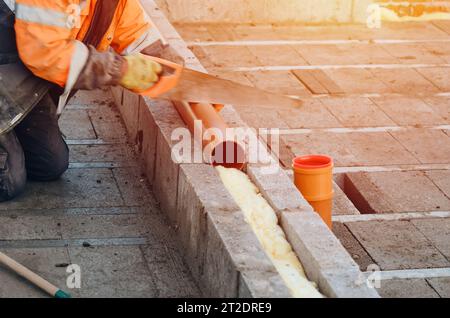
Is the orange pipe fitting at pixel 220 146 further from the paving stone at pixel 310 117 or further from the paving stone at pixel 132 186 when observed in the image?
the paving stone at pixel 310 117

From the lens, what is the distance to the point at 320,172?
639cm

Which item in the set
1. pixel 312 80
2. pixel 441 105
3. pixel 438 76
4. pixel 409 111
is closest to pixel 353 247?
pixel 409 111

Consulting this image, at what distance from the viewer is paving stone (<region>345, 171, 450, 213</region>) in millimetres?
7348

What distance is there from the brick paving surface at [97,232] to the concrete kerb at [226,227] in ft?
0.46

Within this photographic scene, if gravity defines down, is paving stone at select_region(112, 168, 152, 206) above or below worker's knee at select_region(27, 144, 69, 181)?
below

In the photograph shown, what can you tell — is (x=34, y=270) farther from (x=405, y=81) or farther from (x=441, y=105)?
(x=405, y=81)

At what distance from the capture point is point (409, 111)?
30.8ft

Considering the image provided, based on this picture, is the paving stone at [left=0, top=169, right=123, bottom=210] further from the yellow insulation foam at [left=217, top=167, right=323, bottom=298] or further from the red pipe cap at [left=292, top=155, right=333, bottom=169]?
the red pipe cap at [left=292, top=155, right=333, bottom=169]

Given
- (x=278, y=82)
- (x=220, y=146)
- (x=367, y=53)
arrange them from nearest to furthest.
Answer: (x=220, y=146) → (x=278, y=82) → (x=367, y=53)

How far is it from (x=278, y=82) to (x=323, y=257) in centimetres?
507

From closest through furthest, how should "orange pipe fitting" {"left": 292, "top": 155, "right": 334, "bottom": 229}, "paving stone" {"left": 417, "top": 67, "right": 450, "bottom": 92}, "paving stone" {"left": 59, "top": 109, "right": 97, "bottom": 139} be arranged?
"orange pipe fitting" {"left": 292, "top": 155, "right": 334, "bottom": 229}, "paving stone" {"left": 59, "top": 109, "right": 97, "bottom": 139}, "paving stone" {"left": 417, "top": 67, "right": 450, "bottom": 92}

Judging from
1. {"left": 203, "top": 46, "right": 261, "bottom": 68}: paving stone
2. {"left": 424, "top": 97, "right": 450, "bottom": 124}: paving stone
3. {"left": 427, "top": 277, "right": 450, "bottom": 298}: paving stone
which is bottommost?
{"left": 424, "top": 97, "right": 450, "bottom": 124}: paving stone

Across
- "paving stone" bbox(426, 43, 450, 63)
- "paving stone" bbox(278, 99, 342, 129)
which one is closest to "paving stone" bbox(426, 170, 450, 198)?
"paving stone" bbox(278, 99, 342, 129)

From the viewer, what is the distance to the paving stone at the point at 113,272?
18.4ft
